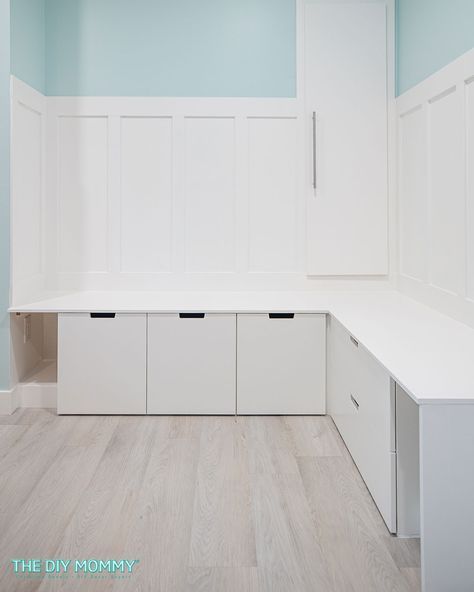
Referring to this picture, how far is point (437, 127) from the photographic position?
296 cm

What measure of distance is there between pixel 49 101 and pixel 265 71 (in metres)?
1.33

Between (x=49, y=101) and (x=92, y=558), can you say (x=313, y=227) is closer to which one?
(x=49, y=101)

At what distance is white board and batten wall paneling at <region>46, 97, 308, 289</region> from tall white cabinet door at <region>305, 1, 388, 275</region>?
0.40 feet

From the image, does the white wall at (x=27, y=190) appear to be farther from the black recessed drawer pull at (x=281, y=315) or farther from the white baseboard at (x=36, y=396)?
the black recessed drawer pull at (x=281, y=315)

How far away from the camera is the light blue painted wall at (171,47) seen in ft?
12.0

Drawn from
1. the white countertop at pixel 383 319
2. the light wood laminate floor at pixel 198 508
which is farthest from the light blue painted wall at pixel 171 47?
the light wood laminate floor at pixel 198 508

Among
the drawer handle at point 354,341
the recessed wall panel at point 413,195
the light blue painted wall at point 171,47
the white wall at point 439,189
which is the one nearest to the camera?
the drawer handle at point 354,341

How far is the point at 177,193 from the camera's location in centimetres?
372

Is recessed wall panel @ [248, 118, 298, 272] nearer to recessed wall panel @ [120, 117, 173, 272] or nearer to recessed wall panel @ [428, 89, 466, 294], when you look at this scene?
recessed wall panel @ [120, 117, 173, 272]

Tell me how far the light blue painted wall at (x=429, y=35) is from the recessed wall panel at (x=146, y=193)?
4.70 feet

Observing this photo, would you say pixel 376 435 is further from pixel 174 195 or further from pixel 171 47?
pixel 171 47

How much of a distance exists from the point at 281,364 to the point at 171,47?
2037 millimetres

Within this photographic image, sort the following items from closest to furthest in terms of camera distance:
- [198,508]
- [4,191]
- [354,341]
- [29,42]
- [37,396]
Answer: [198,508], [354,341], [4,191], [37,396], [29,42]

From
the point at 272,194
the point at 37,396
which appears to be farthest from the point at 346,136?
the point at 37,396
